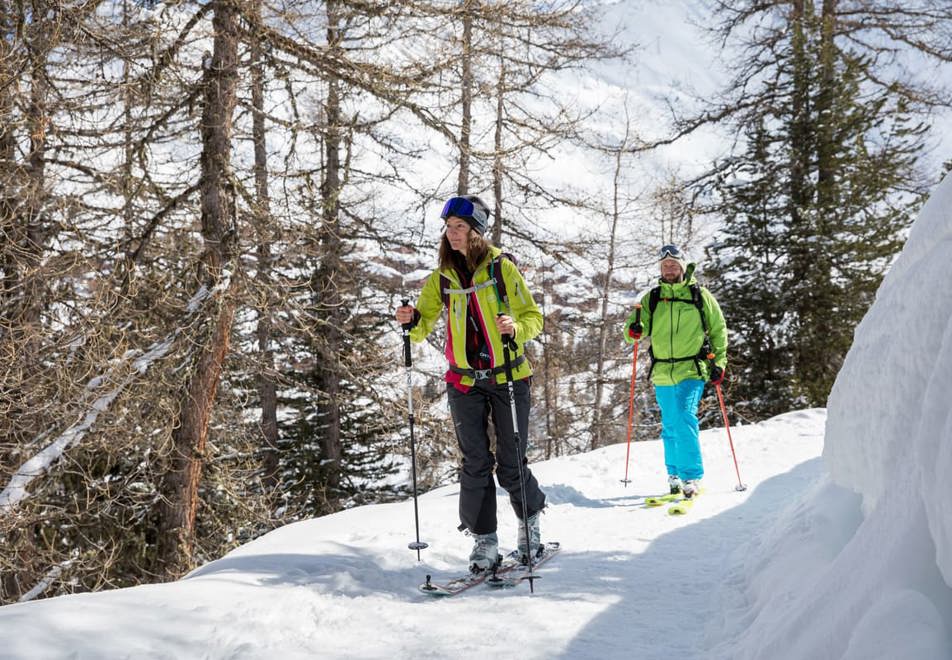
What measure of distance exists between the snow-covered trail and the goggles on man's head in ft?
7.60

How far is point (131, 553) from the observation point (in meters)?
9.68

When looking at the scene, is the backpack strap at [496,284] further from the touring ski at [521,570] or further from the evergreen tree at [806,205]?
the evergreen tree at [806,205]

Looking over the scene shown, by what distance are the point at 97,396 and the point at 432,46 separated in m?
5.92

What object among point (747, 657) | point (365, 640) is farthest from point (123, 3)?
point (747, 657)

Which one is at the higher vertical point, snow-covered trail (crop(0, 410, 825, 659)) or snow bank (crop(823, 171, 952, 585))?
snow bank (crop(823, 171, 952, 585))

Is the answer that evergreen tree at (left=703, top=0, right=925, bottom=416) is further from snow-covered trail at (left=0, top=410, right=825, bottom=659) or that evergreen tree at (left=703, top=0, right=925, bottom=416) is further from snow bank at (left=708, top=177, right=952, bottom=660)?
snow bank at (left=708, top=177, right=952, bottom=660)

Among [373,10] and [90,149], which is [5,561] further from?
→ [373,10]

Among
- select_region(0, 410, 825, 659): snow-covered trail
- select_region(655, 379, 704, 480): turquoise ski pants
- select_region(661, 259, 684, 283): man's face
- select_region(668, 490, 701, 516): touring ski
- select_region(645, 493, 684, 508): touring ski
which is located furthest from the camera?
select_region(661, 259, 684, 283): man's face

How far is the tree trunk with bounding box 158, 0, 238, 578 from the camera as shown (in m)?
8.39

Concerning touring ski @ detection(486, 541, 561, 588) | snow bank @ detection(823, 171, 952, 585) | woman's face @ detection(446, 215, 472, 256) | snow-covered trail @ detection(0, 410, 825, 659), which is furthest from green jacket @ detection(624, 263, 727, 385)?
snow bank @ detection(823, 171, 952, 585)

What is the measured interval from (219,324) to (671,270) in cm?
513

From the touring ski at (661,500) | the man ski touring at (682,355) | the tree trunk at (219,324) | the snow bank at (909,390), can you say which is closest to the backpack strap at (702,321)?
the man ski touring at (682,355)

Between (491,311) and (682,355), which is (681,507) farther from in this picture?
(491,311)

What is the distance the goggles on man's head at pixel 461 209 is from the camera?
176 inches
